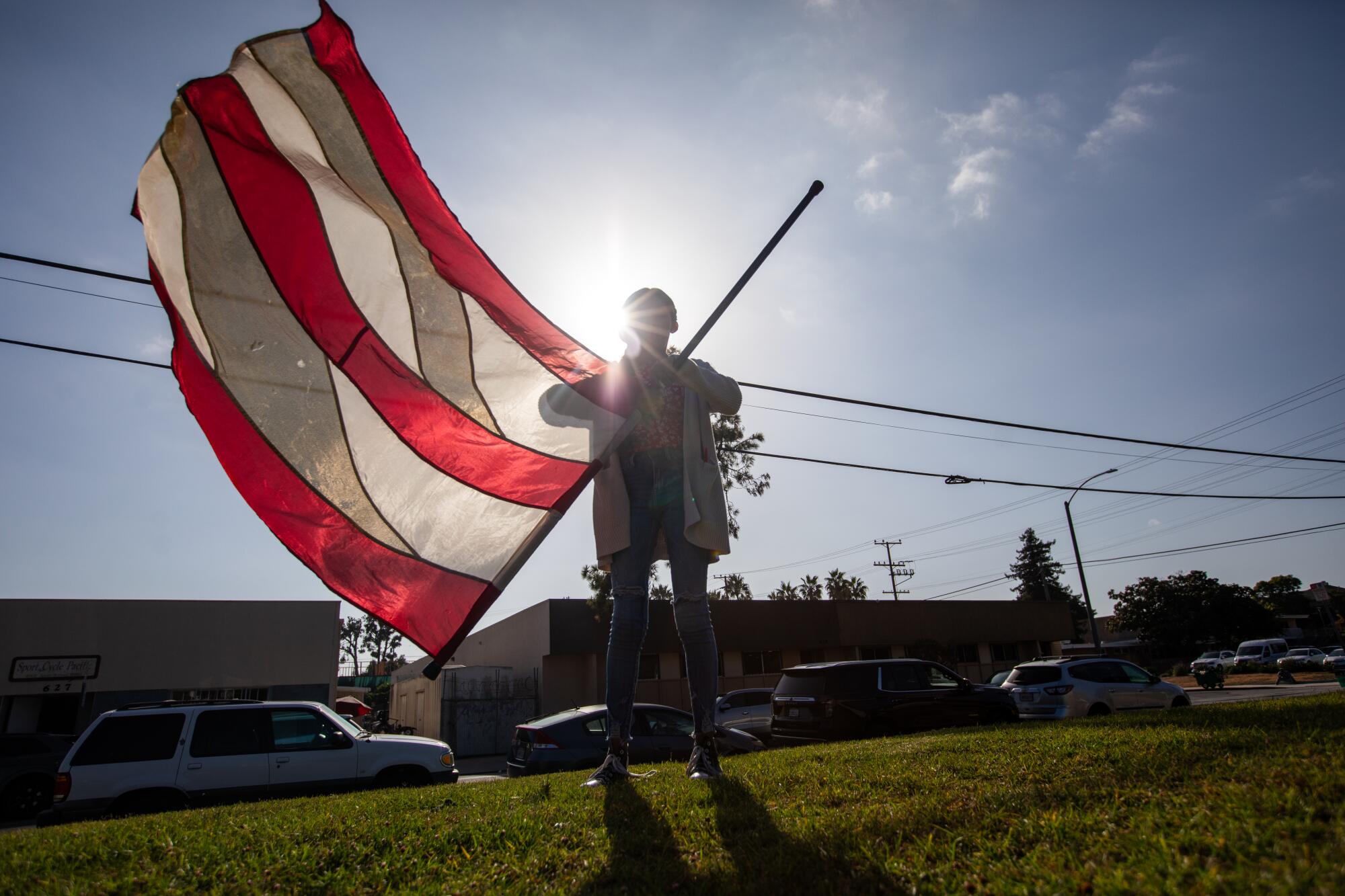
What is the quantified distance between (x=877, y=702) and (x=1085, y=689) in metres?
5.46

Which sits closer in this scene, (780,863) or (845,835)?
(780,863)

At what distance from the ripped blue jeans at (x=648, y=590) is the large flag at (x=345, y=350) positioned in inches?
13.8

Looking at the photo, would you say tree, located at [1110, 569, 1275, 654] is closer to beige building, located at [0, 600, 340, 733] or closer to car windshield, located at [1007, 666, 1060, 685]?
car windshield, located at [1007, 666, 1060, 685]

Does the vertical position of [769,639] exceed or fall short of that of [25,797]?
it exceeds it

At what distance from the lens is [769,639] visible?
30375 mm

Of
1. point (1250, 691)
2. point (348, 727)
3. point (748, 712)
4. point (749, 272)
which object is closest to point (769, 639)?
point (748, 712)

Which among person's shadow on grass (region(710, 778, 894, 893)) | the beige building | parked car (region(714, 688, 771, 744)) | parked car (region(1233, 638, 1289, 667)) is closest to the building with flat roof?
parked car (region(714, 688, 771, 744))

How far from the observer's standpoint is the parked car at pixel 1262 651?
45.8 metres

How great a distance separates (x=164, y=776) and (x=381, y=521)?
323 inches

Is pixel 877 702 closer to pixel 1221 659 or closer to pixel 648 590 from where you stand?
pixel 648 590

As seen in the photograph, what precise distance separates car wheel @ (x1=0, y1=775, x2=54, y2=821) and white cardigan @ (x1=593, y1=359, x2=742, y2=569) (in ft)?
52.8

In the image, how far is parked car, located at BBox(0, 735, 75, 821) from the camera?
43.4ft

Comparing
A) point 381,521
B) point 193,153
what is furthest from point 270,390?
point 193,153

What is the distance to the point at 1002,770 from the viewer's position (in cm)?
309
